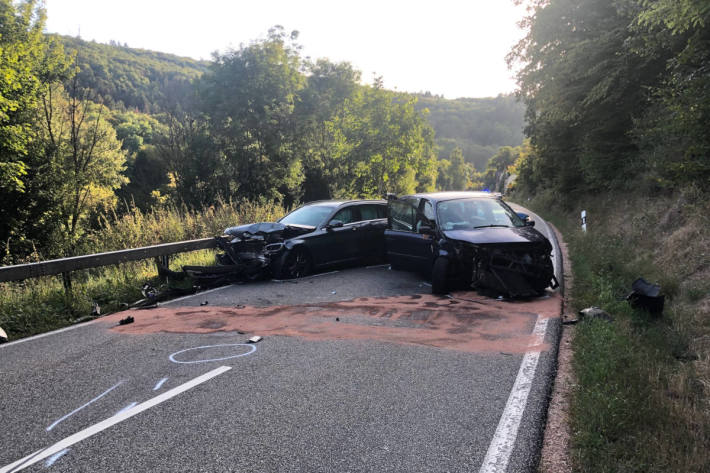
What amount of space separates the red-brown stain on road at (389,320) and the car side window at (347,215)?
3405 millimetres

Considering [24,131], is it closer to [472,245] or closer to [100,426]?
[472,245]

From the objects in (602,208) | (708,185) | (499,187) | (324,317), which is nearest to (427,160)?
(602,208)

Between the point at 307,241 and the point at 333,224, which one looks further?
the point at 333,224

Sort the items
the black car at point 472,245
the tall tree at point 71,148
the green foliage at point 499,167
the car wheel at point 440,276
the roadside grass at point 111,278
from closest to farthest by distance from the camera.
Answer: the roadside grass at point 111,278 → the black car at point 472,245 → the car wheel at point 440,276 → the tall tree at point 71,148 → the green foliage at point 499,167

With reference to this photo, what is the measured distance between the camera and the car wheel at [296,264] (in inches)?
402

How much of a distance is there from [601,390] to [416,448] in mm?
1804

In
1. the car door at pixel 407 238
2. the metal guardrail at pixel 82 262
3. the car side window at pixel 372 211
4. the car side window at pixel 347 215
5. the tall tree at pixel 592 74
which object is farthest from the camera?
the tall tree at pixel 592 74

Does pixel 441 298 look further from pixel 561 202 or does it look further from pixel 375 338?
pixel 561 202

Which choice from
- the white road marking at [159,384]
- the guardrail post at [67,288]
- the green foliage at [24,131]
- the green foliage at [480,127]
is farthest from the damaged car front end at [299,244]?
the green foliage at [480,127]

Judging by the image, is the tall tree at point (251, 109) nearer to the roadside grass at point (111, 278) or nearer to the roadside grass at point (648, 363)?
the roadside grass at point (111, 278)

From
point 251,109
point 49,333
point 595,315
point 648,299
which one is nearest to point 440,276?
point 595,315

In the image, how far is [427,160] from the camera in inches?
1694

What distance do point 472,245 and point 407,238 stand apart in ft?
7.00

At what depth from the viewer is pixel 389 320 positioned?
22.3 ft
